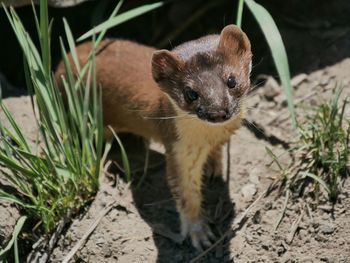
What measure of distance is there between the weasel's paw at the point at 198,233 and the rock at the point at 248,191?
33 centimetres

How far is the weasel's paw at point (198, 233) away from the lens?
4.09 metres

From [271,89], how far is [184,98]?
4.78ft

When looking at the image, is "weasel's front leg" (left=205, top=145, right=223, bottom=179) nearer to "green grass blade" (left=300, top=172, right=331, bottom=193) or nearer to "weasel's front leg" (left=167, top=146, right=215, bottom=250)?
"weasel's front leg" (left=167, top=146, right=215, bottom=250)

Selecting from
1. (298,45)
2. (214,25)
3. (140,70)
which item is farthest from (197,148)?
(214,25)

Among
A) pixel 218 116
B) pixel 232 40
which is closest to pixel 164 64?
pixel 232 40

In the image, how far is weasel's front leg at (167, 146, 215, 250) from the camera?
4.04 metres

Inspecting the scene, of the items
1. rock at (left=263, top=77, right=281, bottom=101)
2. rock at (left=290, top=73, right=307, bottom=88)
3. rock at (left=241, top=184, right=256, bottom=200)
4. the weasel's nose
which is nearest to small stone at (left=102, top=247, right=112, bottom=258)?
rock at (left=241, top=184, right=256, bottom=200)

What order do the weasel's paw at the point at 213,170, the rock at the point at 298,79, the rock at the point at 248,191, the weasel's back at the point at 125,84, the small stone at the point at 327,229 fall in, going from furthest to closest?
the rock at the point at 298,79, the weasel's paw at the point at 213,170, the weasel's back at the point at 125,84, the rock at the point at 248,191, the small stone at the point at 327,229

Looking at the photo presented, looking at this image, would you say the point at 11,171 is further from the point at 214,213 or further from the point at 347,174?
the point at 347,174

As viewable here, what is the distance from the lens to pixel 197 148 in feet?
13.1

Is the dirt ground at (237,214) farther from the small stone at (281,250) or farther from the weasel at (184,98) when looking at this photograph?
the weasel at (184,98)

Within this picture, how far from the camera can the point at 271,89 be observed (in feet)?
16.2

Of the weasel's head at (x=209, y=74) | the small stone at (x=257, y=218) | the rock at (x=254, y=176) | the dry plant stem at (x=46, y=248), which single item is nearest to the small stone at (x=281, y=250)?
the small stone at (x=257, y=218)

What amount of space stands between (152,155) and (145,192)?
0.44 metres
